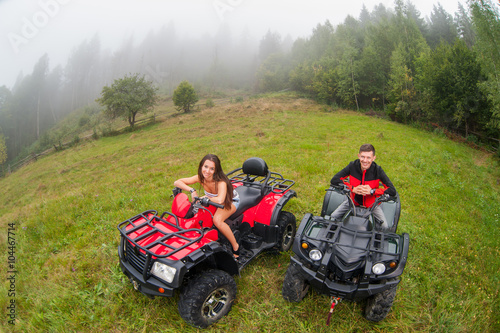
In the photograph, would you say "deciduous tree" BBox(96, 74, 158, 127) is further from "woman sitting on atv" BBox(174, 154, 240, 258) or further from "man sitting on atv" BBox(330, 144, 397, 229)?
"man sitting on atv" BBox(330, 144, 397, 229)

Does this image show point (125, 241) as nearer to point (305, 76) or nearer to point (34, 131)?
point (305, 76)

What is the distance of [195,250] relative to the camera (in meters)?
2.90

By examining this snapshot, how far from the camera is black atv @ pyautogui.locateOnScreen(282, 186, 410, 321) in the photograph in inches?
103

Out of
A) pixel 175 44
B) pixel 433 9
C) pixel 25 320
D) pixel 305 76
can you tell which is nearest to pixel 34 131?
pixel 175 44

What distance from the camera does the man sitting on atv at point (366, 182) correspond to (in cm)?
354

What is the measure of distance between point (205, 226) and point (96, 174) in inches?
463

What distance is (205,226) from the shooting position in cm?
345

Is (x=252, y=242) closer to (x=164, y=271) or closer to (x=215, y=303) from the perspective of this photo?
(x=215, y=303)

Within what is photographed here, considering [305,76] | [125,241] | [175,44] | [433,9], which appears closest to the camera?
[125,241]

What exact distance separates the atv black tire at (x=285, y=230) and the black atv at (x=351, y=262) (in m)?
0.92

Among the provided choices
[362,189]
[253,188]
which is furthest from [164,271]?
[362,189]

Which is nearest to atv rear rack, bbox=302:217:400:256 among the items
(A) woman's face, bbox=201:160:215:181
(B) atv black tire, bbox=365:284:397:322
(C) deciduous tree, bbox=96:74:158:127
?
(B) atv black tire, bbox=365:284:397:322

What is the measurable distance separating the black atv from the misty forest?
17413mm

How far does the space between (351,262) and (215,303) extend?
170 cm
